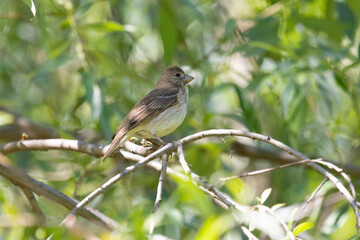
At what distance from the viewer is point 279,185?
704 centimetres

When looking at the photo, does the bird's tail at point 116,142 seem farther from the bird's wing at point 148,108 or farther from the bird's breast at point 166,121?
the bird's breast at point 166,121

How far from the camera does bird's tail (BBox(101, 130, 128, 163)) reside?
4.90 meters

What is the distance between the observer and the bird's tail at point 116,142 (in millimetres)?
4902

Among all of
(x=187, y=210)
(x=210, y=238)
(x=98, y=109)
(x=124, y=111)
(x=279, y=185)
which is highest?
(x=210, y=238)

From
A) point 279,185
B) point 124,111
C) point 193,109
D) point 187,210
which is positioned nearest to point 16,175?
point 187,210

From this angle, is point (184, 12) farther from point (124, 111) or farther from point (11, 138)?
point (11, 138)

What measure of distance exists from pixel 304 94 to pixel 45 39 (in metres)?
2.57

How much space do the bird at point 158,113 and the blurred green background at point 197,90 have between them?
0.52ft

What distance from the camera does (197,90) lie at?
655cm

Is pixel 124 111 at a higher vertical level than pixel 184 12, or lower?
lower

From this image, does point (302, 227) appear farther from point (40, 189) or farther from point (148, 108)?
point (148, 108)

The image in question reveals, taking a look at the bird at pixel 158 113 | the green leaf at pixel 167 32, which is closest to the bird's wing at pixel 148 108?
the bird at pixel 158 113

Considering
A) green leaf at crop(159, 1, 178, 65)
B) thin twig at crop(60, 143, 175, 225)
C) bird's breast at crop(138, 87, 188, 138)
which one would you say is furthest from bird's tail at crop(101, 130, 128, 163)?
green leaf at crop(159, 1, 178, 65)

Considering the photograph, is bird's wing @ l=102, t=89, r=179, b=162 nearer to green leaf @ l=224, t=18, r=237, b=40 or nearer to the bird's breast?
the bird's breast
